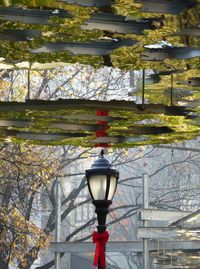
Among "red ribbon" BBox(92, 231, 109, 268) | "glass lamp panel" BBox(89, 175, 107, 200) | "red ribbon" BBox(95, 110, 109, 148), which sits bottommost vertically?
"red ribbon" BBox(92, 231, 109, 268)

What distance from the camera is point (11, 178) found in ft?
83.4

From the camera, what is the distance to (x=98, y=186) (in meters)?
12.3

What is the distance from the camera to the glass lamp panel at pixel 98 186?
12.3 m

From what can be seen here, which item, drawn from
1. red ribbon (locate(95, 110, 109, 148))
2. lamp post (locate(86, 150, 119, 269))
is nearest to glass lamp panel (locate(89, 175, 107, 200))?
lamp post (locate(86, 150, 119, 269))

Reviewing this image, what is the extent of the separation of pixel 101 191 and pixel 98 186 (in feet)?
0.34

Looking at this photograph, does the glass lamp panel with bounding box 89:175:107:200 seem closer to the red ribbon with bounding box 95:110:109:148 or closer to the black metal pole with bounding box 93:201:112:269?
the black metal pole with bounding box 93:201:112:269

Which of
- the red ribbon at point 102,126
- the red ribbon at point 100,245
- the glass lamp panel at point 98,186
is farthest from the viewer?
the red ribbon at point 100,245

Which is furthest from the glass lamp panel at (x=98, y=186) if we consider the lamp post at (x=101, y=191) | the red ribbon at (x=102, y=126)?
the red ribbon at (x=102, y=126)

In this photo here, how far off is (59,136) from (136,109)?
2783 mm

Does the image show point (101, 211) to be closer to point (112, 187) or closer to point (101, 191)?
point (101, 191)

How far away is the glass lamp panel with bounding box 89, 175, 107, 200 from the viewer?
40.2 feet

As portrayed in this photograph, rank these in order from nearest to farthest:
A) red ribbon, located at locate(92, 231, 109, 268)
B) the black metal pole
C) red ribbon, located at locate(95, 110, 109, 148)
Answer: red ribbon, located at locate(95, 110, 109, 148), the black metal pole, red ribbon, located at locate(92, 231, 109, 268)

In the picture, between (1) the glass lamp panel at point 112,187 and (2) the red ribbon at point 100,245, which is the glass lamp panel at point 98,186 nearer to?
(1) the glass lamp panel at point 112,187

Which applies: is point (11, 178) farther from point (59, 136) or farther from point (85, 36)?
point (85, 36)
